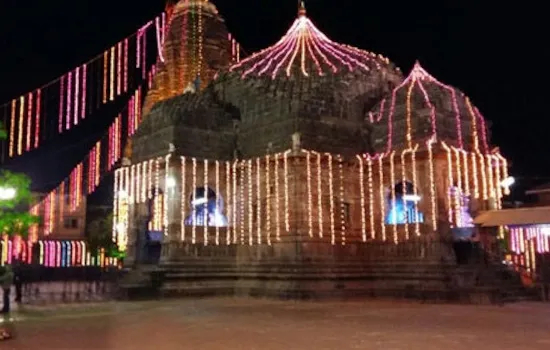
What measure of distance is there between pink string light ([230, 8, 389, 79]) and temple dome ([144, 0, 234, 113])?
19.6ft

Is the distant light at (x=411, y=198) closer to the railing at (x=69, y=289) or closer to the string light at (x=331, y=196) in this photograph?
the string light at (x=331, y=196)

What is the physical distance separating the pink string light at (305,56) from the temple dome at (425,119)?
3.08m

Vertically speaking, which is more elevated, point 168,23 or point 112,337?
point 168,23

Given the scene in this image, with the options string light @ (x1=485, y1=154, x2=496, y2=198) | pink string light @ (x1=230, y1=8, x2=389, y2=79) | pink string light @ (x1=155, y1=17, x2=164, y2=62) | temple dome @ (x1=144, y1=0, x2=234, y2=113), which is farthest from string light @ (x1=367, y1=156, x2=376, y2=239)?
pink string light @ (x1=155, y1=17, x2=164, y2=62)

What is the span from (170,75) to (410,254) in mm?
20426

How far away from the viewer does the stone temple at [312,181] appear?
23.8 meters

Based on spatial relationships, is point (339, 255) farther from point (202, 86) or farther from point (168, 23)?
point (168, 23)

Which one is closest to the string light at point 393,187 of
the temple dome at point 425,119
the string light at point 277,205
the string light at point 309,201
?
the temple dome at point 425,119

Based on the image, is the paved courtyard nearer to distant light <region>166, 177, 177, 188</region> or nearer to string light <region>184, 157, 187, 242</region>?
string light <region>184, 157, 187, 242</region>

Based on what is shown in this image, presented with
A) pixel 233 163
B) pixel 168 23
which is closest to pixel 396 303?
pixel 233 163

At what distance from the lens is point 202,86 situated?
3422 cm

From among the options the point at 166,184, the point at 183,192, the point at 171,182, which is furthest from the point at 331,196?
the point at 166,184

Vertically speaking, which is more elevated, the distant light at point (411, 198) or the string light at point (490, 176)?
the string light at point (490, 176)

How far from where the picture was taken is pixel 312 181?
24.9 metres
